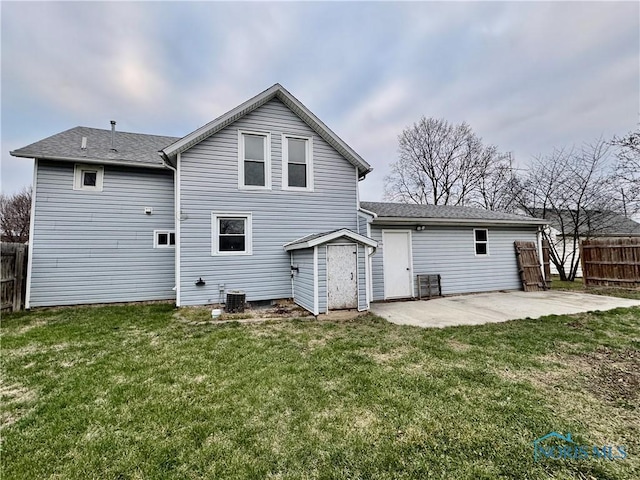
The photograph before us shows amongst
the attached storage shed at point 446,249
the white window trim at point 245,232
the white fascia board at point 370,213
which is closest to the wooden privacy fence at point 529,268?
the attached storage shed at point 446,249

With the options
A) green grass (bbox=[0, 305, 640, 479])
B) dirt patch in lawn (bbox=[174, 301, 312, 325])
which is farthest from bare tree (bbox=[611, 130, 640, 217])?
dirt patch in lawn (bbox=[174, 301, 312, 325])

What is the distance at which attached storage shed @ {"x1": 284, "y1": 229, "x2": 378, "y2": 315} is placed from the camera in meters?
6.71

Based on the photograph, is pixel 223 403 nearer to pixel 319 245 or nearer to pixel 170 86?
pixel 319 245

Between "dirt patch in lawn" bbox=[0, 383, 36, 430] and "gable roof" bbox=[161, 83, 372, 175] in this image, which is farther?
"gable roof" bbox=[161, 83, 372, 175]

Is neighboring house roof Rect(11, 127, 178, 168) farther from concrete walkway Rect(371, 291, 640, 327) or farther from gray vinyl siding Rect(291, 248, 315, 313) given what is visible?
concrete walkway Rect(371, 291, 640, 327)

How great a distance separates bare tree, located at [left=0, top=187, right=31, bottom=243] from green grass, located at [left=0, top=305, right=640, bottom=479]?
783 inches

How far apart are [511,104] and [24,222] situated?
1228 inches

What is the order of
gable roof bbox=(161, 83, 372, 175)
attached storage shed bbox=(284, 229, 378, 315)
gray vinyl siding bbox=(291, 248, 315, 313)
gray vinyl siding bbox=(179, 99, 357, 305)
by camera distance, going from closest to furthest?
attached storage shed bbox=(284, 229, 378, 315) < gray vinyl siding bbox=(291, 248, 315, 313) < gable roof bbox=(161, 83, 372, 175) < gray vinyl siding bbox=(179, 99, 357, 305)

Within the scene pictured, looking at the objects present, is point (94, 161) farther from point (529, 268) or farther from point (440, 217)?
point (529, 268)

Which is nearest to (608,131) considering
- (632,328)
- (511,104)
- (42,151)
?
(511,104)

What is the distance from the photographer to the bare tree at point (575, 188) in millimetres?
13305

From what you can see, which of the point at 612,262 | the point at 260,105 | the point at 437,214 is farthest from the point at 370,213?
the point at 612,262

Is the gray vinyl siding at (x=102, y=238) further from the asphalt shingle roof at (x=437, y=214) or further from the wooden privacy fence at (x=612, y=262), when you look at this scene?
the wooden privacy fence at (x=612, y=262)

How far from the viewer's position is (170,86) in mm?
11648
